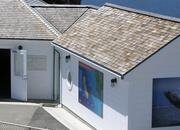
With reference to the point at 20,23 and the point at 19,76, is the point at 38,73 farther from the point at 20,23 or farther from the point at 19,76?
the point at 20,23

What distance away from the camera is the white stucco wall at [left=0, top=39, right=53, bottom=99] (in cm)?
2306

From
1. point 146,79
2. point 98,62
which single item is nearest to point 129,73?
point 146,79

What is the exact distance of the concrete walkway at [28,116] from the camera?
20.0 m

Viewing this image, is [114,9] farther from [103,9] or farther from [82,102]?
[82,102]

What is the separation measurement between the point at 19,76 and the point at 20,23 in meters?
2.25

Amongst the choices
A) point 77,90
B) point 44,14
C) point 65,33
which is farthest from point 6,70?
point 77,90

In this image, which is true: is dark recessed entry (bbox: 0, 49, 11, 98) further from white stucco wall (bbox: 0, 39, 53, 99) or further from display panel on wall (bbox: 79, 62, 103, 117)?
display panel on wall (bbox: 79, 62, 103, 117)

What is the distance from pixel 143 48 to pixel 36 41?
6817 mm

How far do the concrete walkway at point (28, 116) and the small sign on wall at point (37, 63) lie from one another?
151 cm

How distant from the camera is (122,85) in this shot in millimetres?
16953

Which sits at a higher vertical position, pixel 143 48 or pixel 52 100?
pixel 143 48

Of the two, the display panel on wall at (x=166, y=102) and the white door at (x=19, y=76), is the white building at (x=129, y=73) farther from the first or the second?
the white door at (x=19, y=76)

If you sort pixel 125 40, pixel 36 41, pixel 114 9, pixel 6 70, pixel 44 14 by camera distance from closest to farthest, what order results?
pixel 125 40
pixel 114 9
pixel 36 41
pixel 44 14
pixel 6 70

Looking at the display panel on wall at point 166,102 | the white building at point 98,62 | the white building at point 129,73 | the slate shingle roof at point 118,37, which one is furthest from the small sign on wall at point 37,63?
the display panel on wall at point 166,102
